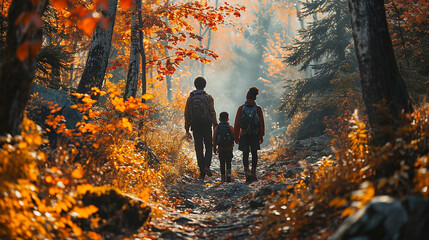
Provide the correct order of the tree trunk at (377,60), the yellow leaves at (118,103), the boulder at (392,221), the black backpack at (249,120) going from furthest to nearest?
the black backpack at (249,120), the yellow leaves at (118,103), the tree trunk at (377,60), the boulder at (392,221)

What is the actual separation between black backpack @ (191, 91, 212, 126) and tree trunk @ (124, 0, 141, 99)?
2.02 meters

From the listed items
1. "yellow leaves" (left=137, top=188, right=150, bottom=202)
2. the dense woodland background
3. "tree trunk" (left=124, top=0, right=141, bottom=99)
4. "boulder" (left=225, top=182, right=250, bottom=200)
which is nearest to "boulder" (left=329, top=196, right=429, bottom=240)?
the dense woodland background

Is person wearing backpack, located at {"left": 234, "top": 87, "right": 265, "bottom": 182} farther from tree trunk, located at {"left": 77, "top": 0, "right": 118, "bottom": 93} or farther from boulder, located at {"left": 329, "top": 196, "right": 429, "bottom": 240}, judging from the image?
boulder, located at {"left": 329, "top": 196, "right": 429, "bottom": 240}

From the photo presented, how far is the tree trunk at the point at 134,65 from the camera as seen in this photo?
8805 millimetres

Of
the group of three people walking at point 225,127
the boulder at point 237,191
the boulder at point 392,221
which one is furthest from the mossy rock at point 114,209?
the group of three people walking at point 225,127

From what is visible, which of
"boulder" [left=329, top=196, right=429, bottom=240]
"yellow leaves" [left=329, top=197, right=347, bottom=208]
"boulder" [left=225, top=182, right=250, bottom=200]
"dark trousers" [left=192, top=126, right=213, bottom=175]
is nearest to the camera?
"boulder" [left=329, top=196, right=429, bottom=240]

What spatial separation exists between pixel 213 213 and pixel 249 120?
2635mm

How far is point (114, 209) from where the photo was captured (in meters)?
3.61

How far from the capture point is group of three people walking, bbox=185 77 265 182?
7414mm

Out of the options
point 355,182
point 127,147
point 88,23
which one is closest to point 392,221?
point 355,182

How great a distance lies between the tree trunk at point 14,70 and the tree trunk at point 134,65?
231 inches

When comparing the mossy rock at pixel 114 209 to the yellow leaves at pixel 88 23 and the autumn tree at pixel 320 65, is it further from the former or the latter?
the autumn tree at pixel 320 65

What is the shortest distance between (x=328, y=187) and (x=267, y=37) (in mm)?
38381

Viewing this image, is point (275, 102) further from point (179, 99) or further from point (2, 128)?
point (2, 128)
